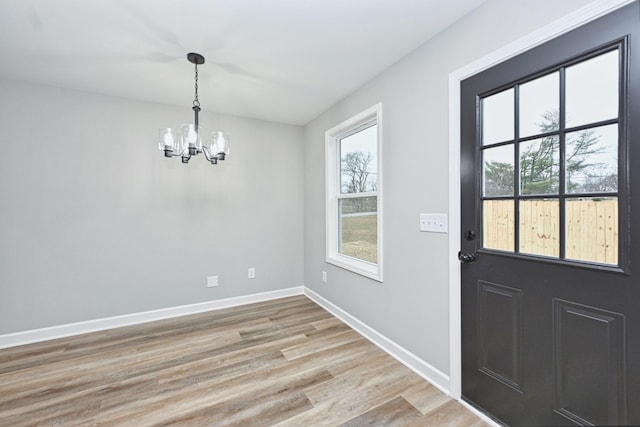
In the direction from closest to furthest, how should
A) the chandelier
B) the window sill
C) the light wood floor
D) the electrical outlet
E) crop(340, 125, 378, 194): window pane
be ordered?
the light wood floor → the chandelier → the window sill → crop(340, 125, 378, 194): window pane → the electrical outlet

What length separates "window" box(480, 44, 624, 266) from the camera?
1.08 m

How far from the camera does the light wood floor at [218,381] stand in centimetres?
156

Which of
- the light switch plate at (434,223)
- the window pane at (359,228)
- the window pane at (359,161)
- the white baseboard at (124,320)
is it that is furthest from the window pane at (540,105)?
the white baseboard at (124,320)

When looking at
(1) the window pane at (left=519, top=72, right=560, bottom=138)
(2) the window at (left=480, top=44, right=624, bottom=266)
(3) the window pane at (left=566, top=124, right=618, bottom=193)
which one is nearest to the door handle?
(2) the window at (left=480, top=44, right=624, bottom=266)

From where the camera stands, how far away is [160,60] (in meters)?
2.12

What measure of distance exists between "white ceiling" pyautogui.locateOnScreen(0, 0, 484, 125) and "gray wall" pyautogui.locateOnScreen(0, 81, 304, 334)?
0.33m

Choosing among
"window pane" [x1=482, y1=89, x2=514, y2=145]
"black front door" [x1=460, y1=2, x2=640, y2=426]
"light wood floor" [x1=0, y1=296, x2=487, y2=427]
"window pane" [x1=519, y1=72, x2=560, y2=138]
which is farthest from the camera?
"light wood floor" [x1=0, y1=296, x2=487, y2=427]

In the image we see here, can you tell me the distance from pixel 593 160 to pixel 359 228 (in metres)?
1.96

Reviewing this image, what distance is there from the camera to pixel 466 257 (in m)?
1.62

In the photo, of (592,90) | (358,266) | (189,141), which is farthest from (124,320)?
(592,90)

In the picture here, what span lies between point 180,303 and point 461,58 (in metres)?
3.55

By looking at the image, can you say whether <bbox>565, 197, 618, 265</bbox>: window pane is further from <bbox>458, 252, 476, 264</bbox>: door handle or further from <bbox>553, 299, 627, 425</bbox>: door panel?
<bbox>458, 252, 476, 264</bbox>: door handle

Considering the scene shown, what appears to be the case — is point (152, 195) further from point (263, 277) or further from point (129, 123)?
point (263, 277)

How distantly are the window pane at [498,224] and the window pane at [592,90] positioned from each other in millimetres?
472
